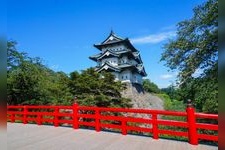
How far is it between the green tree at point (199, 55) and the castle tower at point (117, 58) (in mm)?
22317

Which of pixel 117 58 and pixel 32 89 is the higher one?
pixel 117 58

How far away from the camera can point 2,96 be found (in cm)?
120

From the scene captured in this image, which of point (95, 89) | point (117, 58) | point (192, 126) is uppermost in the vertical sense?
point (117, 58)

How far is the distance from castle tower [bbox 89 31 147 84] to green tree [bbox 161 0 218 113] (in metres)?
22.3

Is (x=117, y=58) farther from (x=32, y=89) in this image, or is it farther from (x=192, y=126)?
(x=192, y=126)

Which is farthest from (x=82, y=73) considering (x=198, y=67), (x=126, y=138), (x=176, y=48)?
(x=126, y=138)

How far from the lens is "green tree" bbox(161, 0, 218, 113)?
8.61 m

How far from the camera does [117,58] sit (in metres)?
35.2

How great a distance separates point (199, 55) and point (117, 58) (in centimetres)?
2580

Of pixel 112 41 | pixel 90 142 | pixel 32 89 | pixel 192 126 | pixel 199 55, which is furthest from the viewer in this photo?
pixel 112 41

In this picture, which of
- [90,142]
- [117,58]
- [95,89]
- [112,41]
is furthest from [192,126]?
[112,41]

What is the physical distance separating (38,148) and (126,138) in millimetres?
2461

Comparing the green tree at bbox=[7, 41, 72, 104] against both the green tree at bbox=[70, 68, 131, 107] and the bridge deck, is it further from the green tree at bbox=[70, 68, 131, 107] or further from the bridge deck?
the bridge deck

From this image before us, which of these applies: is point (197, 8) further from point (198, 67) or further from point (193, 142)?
point (193, 142)
